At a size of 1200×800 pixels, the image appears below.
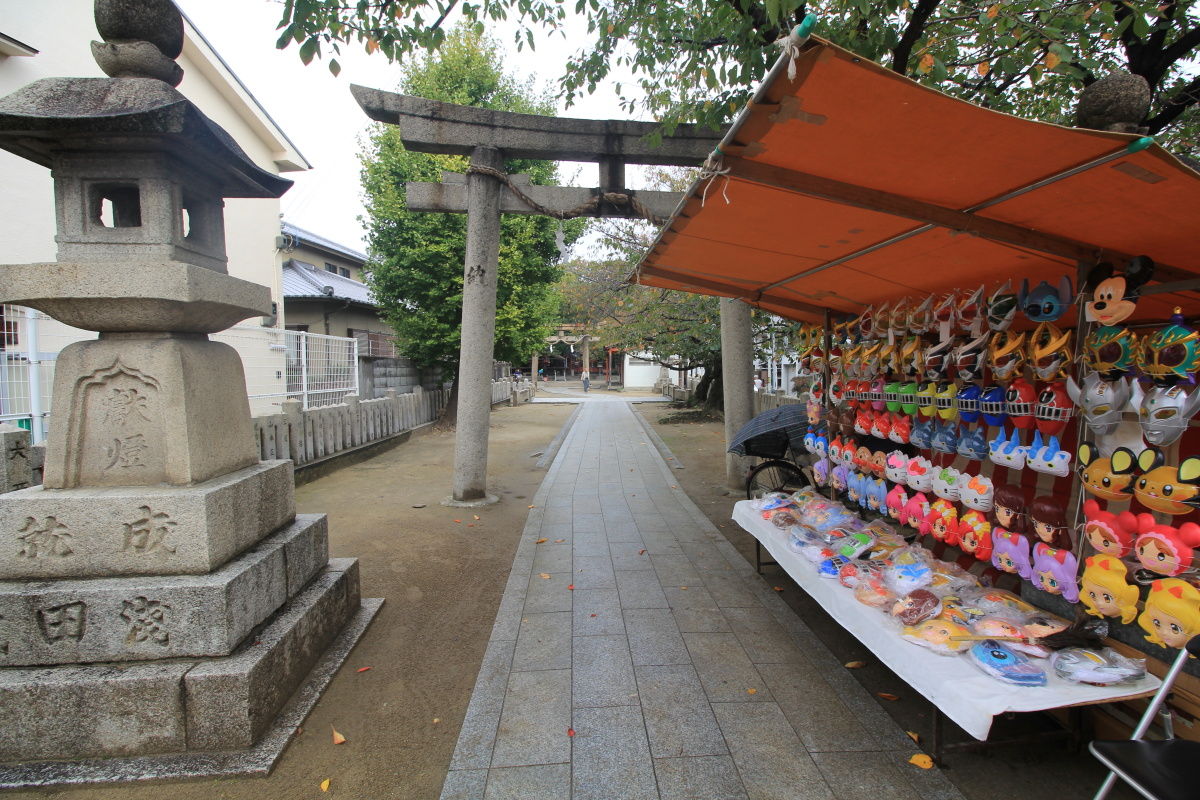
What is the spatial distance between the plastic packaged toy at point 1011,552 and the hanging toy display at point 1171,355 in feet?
3.21

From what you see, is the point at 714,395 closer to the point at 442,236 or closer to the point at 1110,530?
the point at 442,236

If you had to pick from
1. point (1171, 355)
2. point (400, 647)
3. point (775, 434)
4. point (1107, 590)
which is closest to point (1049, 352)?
point (1171, 355)

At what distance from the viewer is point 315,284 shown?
18.4 metres

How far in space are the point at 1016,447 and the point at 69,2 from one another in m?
14.5

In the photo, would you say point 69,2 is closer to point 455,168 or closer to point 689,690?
point 455,168

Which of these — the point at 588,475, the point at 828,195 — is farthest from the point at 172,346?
the point at 588,475

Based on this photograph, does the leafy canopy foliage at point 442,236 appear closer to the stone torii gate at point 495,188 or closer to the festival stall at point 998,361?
the stone torii gate at point 495,188

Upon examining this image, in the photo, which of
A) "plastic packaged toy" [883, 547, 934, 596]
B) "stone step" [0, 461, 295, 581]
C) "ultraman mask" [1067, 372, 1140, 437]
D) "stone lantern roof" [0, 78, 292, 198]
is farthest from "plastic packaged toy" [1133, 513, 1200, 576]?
"stone lantern roof" [0, 78, 292, 198]

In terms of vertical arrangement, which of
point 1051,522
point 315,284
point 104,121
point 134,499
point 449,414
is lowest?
point 449,414

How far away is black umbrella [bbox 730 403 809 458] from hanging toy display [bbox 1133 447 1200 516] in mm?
3564

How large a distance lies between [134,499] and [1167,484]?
447 centimetres

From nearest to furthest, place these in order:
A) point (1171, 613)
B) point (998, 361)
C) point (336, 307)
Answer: point (1171, 613) < point (998, 361) < point (336, 307)

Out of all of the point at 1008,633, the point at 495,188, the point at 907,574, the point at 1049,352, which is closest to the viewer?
the point at 1008,633

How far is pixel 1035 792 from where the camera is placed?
2422mm
